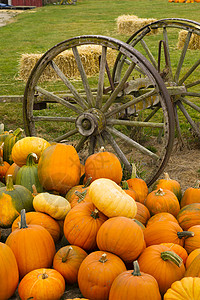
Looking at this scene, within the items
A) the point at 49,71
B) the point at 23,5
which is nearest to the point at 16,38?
the point at 49,71

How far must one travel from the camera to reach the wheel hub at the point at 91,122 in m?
3.82

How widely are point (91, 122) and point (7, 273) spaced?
1.82 m

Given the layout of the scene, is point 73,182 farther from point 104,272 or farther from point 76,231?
point 104,272

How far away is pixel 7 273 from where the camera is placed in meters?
2.36

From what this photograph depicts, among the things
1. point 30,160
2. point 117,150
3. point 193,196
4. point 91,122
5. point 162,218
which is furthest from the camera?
point 117,150

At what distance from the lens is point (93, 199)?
2.70 meters

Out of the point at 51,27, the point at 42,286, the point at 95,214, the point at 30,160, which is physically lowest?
the point at 42,286

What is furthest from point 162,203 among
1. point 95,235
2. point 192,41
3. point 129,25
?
point 129,25

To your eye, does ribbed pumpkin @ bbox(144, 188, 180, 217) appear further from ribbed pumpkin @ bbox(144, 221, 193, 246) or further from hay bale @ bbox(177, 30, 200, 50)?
hay bale @ bbox(177, 30, 200, 50)

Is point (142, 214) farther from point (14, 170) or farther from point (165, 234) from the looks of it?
point (14, 170)

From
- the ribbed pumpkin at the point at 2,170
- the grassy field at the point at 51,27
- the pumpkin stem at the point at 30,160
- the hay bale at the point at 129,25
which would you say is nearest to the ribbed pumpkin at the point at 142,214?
the pumpkin stem at the point at 30,160

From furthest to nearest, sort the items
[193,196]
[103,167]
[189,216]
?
1. [103,167]
2. [193,196]
3. [189,216]

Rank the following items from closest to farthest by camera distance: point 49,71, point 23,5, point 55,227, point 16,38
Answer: point 55,227, point 49,71, point 16,38, point 23,5

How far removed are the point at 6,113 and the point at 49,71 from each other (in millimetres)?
3466
